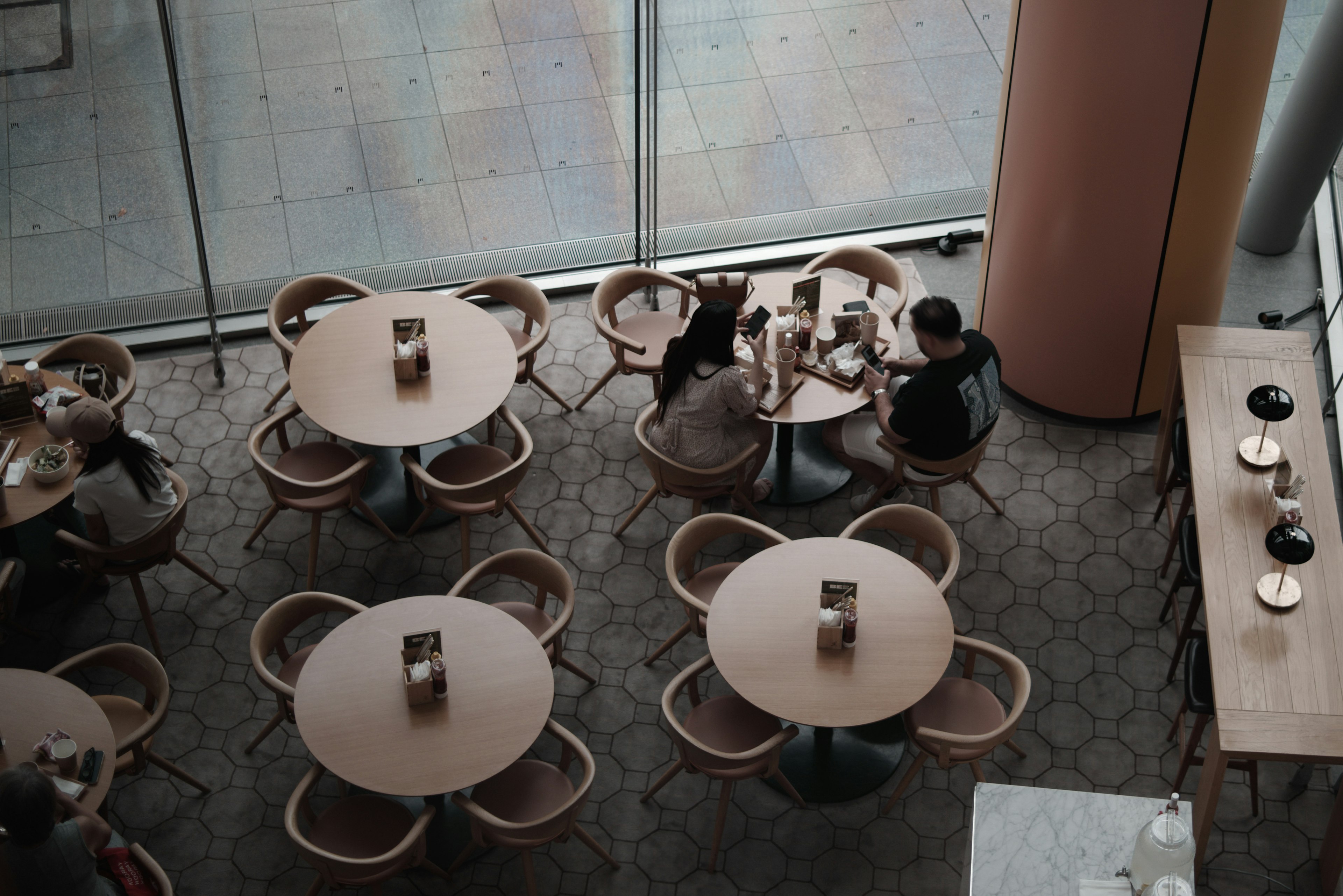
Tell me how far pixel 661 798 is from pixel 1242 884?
254cm

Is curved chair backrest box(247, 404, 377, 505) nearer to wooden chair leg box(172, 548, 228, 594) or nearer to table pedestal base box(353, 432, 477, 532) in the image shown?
table pedestal base box(353, 432, 477, 532)

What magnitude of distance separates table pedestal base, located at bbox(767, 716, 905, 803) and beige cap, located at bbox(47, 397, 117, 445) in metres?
3.40

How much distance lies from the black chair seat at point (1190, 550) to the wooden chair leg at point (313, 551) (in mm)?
4217

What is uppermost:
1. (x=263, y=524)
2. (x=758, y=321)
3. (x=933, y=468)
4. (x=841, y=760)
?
(x=758, y=321)

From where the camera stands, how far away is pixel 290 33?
7270 millimetres

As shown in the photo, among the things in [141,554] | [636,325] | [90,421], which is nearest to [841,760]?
[636,325]

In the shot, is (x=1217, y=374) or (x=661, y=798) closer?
(x=661, y=798)

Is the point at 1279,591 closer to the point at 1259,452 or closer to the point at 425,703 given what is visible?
the point at 1259,452

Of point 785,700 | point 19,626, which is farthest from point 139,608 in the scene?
point 785,700

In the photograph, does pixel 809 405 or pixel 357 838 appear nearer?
pixel 357 838

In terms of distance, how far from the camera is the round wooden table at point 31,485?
5.69 meters

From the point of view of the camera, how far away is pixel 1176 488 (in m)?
6.79

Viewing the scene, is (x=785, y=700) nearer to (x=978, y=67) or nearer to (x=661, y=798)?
(x=661, y=798)

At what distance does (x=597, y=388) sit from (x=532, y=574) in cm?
198
